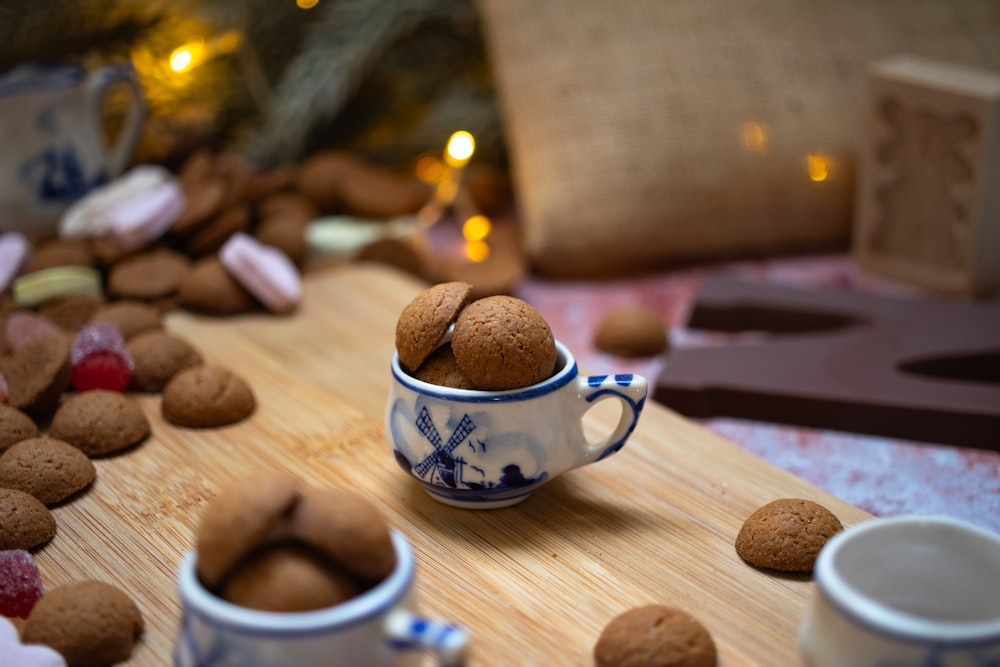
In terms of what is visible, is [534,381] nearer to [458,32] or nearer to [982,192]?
[982,192]

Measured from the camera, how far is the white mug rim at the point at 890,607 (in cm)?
73

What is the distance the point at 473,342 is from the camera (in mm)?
1021

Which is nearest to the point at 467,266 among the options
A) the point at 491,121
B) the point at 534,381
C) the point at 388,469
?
the point at 491,121

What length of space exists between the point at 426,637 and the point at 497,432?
34 cm

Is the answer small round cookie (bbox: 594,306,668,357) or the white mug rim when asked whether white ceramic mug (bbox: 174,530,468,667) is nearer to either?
the white mug rim

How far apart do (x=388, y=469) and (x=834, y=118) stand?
118cm

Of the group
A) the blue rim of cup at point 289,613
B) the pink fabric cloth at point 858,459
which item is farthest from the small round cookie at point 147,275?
the blue rim of cup at point 289,613

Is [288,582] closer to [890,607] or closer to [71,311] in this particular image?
[890,607]

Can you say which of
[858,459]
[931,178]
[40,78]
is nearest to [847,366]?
[858,459]

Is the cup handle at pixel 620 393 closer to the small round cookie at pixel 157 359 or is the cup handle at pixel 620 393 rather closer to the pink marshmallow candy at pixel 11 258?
the small round cookie at pixel 157 359

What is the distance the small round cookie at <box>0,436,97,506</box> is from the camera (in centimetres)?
111

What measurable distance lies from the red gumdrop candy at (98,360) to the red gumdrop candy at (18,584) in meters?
0.40

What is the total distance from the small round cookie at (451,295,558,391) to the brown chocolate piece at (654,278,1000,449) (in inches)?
16.8

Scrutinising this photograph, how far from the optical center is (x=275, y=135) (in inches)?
85.2
